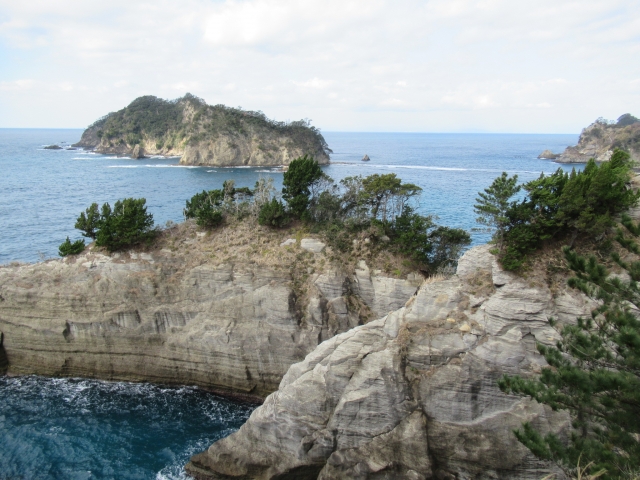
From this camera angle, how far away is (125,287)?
30.0 meters

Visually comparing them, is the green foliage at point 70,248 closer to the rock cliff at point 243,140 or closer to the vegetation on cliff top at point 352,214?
the vegetation on cliff top at point 352,214

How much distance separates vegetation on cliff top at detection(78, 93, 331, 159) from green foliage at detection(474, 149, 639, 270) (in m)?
102

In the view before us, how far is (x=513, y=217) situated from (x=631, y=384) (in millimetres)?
11804

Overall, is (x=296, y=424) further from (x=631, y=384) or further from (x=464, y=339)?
(x=631, y=384)

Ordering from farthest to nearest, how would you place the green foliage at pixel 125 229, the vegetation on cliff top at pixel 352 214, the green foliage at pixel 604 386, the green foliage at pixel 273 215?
1. the green foliage at pixel 273 215
2. the green foliage at pixel 125 229
3. the vegetation on cliff top at pixel 352 214
4. the green foliage at pixel 604 386

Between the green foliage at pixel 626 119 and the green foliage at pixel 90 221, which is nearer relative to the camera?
the green foliage at pixel 90 221

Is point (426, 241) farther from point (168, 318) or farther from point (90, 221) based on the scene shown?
point (90, 221)

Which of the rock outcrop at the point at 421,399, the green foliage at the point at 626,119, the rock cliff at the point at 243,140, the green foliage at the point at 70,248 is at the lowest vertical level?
the rock outcrop at the point at 421,399

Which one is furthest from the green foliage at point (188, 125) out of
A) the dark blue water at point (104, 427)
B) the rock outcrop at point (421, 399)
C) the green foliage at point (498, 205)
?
the rock outcrop at point (421, 399)

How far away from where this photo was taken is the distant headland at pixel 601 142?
123m

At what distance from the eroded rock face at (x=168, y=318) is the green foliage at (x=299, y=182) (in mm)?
5738

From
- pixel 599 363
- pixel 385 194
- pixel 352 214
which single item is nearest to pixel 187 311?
pixel 352 214

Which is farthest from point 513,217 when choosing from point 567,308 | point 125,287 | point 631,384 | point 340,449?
point 125,287

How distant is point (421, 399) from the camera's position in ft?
65.0
